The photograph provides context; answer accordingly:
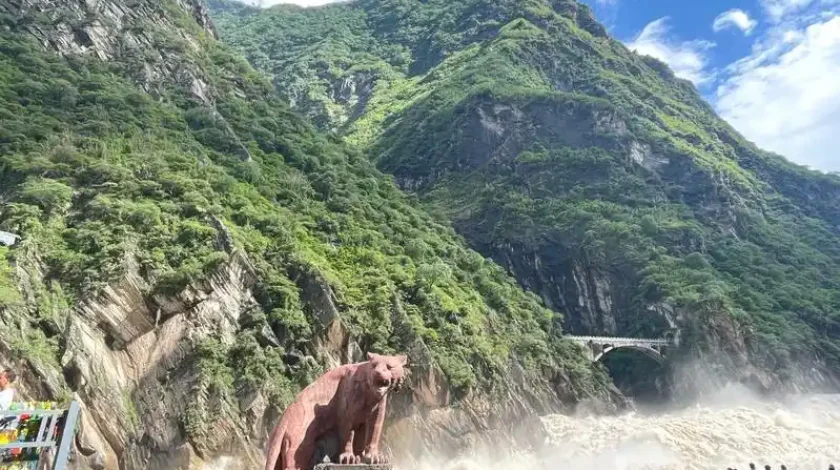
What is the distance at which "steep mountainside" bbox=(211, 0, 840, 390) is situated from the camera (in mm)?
60438

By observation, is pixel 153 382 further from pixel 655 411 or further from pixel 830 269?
pixel 830 269

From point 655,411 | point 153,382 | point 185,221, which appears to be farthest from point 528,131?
point 153,382

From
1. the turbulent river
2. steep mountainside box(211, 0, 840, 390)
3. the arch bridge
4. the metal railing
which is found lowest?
the turbulent river

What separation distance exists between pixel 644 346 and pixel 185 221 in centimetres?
4208

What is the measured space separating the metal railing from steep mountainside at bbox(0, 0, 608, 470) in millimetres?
17773

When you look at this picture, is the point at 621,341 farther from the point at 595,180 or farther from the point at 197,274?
the point at 197,274

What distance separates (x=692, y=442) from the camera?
39438 millimetres

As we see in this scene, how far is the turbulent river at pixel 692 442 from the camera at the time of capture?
3638 cm

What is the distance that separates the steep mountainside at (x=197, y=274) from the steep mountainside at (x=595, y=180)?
44.0 feet

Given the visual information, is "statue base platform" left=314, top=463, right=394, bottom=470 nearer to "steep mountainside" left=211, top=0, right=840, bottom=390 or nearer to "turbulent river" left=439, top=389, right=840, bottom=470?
"turbulent river" left=439, top=389, right=840, bottom=470

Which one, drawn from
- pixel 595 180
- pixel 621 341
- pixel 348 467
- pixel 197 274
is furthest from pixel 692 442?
pixel 595 180

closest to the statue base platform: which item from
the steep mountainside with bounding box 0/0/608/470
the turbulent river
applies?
the steep mountainside with bounding box 0/0/608/470

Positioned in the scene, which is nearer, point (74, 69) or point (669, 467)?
point (669, 467)

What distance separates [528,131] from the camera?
272ft
